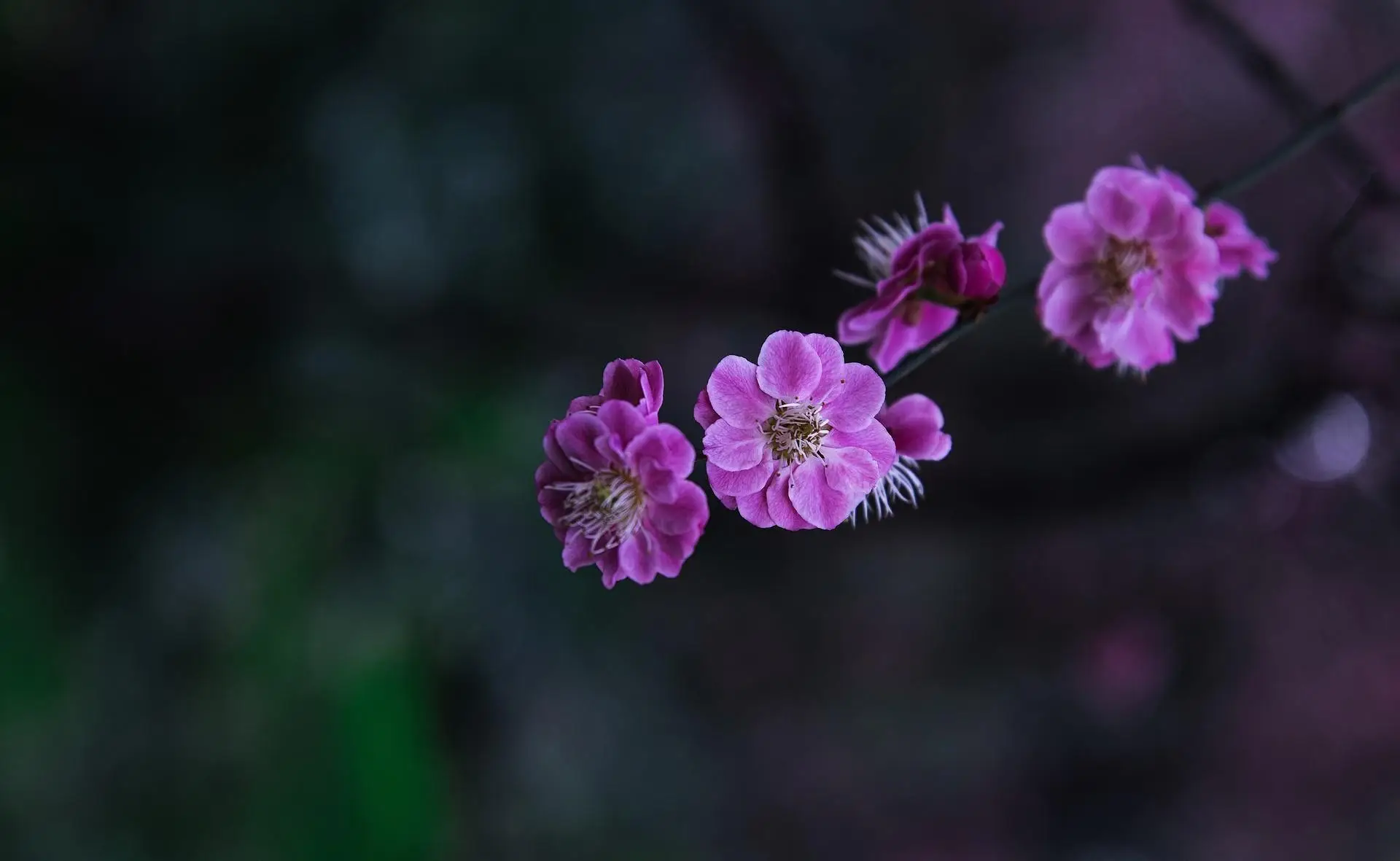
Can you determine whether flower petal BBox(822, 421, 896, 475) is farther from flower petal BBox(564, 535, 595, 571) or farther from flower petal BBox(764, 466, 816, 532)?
flower petal BBox(564, 535, 595, 571)

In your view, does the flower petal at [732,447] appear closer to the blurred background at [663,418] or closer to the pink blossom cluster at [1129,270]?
the pink blossom cluster at [1129,270]

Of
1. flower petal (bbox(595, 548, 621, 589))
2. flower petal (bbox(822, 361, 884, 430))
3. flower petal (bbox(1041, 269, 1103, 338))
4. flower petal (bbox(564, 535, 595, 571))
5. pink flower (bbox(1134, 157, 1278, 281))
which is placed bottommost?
flower petal (bbox(595, 548, 621, 589))

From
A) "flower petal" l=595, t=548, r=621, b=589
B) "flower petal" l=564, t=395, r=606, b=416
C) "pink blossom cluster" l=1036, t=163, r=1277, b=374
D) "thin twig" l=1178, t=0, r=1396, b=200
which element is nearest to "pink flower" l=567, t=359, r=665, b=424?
"flower petal" l=564, t=395, r=606, b=416

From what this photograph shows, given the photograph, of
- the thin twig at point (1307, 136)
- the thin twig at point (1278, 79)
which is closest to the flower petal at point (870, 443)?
the thin twig at point (1307, 136)

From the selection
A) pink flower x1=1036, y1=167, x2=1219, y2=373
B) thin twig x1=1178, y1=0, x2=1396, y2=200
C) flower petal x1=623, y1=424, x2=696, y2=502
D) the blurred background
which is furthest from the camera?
the blurred background

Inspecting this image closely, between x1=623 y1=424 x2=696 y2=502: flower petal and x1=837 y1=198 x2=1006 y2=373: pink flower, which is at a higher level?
x1=837 y1=198 x2=1006 y2=373: pink flower

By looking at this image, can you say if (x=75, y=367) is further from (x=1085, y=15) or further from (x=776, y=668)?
(x=1085, y=15)

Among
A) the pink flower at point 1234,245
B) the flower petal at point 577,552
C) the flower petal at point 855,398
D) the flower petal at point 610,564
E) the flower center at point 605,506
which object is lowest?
the flower petal at point 610,564
